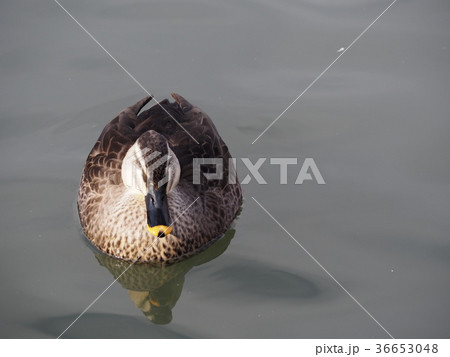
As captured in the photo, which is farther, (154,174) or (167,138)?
(167,138)

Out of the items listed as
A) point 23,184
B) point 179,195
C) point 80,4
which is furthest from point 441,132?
point 80,4

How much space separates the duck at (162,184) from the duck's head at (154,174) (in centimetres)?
1

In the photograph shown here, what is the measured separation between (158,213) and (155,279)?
96 cm

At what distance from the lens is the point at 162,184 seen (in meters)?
6.55

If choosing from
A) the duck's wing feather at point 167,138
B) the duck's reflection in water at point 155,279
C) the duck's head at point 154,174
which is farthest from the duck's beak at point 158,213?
the duck's wing feather at point 167,138

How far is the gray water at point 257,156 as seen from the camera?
6461 mm

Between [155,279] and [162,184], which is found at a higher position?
[162,184]

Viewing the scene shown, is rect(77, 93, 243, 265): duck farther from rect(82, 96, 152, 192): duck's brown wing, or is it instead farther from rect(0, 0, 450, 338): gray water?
rect(0, 0, 450, 338): gray water

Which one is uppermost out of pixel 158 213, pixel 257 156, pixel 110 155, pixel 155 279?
pixel 110 155

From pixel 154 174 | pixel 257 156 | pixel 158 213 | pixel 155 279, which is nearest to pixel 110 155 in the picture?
pixel 154 174

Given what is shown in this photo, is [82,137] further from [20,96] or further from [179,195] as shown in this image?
[179,195]

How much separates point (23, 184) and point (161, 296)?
7.49 ft

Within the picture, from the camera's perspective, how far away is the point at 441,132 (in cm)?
859

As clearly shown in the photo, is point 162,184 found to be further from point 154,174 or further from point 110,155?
point 110,155
